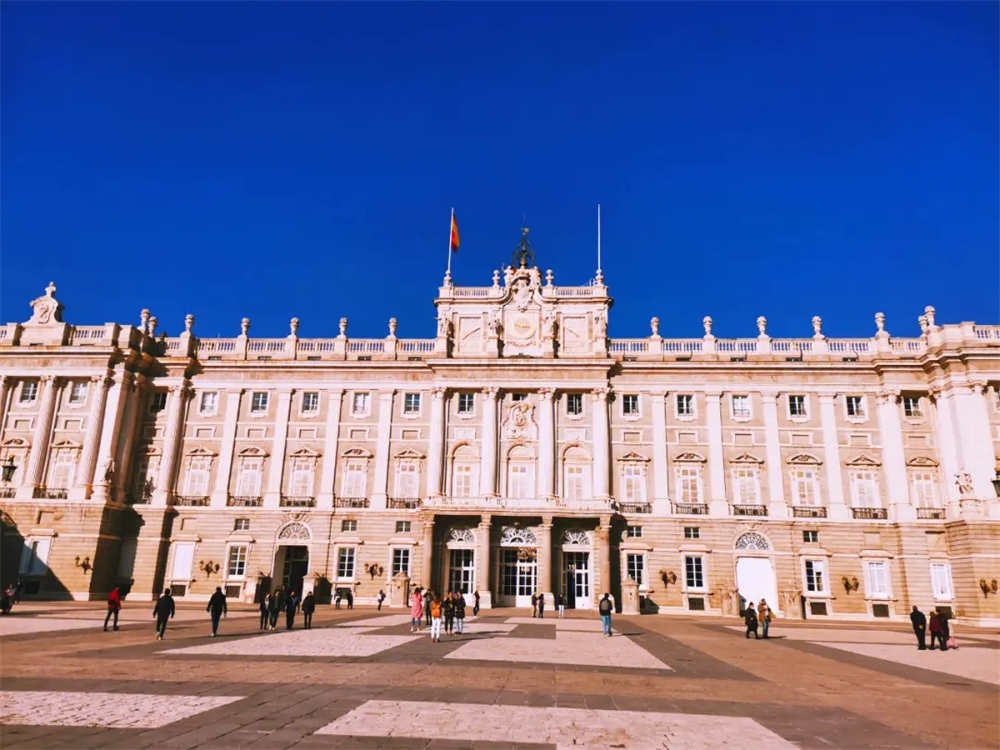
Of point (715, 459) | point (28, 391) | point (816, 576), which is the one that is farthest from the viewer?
point (28, 391)

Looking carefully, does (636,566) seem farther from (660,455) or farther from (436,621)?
(436,621)

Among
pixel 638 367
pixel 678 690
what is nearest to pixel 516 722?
pixel 678 690

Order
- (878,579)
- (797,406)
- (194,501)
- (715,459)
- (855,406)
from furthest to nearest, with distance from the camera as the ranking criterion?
1. (194,501)
2. (797,406)
3. (855,406)
4. (715,459)
5. (878,579)

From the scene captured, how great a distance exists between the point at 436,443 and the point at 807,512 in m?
24.9

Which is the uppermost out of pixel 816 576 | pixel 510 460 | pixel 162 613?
pixel 510 460

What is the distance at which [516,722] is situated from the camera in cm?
1074

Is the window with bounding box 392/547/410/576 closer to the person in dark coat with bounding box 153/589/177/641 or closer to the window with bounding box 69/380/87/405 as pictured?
the person in dark coat with bounding box 153/589/177/641

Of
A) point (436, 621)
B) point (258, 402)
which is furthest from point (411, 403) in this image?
point (436, 621)

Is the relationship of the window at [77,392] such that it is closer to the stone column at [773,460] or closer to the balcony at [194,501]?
the balcony at [194,501]

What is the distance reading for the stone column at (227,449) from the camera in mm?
48188

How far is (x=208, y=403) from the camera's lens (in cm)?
5047

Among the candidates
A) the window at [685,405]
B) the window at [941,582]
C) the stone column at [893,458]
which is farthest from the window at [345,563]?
the window at [941,582]

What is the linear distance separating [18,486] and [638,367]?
4337 centimetres

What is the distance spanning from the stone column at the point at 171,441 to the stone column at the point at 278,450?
6.72 metres
